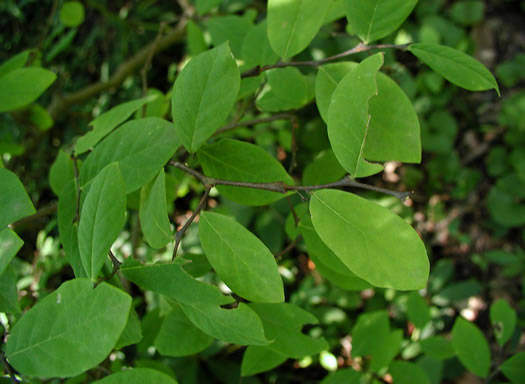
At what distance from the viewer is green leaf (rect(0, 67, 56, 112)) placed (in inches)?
30.2

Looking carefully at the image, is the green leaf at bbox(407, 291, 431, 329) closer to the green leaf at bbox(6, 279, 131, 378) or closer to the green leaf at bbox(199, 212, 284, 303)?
the green leaf at bbox(199, 212, 284, 303)

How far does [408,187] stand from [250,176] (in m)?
1.53

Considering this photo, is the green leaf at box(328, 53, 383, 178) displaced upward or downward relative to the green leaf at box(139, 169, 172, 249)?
upward

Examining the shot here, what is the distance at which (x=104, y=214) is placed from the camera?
519 millimetres

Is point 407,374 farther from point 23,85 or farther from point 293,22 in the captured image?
point 23,85

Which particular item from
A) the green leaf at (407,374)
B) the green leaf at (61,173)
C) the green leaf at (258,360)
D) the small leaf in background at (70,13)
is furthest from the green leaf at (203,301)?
the small leaf in background at (70,13)

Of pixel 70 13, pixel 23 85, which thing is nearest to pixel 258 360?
Answer: pixel 23 85

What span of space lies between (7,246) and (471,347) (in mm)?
905

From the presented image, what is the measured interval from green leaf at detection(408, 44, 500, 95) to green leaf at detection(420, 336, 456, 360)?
0.68 m

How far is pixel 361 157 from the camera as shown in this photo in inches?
19.8

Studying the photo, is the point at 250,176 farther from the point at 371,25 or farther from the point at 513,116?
the point at 513,116

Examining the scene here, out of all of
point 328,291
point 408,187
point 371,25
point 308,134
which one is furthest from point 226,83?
point 408,187

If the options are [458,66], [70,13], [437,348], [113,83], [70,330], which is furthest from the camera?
[113,83]

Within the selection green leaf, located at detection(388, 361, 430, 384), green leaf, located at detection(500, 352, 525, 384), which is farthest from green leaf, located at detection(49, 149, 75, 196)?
green leaf, located at detection(500, 352, 525, 384)
